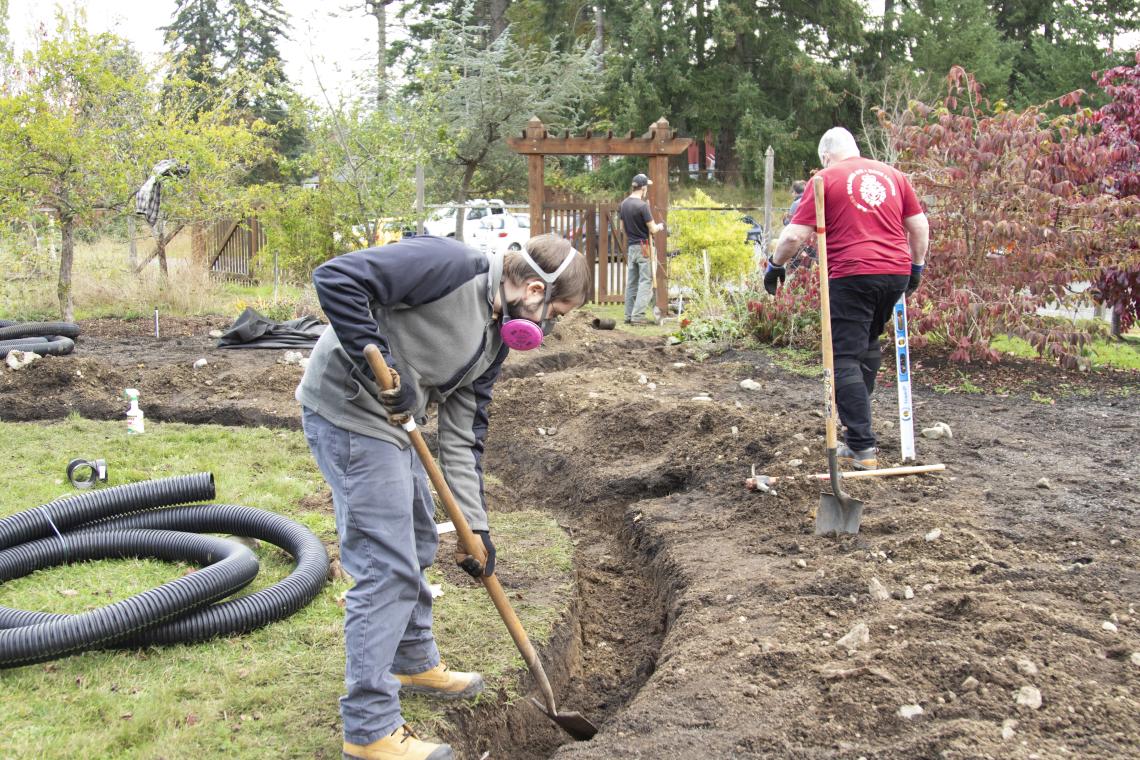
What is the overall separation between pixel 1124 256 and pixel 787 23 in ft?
85.0

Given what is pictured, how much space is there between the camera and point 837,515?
4664mm

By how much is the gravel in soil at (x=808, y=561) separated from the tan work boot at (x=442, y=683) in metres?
0.28

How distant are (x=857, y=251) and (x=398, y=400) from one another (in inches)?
135

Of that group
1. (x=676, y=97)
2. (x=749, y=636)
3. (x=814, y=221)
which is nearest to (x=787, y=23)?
(x=676, y=97)

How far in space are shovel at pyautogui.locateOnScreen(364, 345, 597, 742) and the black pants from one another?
8.49ft

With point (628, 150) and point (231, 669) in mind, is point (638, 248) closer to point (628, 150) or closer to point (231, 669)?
point (628, 150)

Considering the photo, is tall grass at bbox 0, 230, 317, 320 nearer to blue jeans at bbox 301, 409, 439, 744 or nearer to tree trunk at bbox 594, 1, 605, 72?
blue jeans at bbox 301, 409, 439, 744

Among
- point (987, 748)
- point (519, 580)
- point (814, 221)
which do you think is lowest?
point (519, 580)

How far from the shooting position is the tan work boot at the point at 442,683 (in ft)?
11.6

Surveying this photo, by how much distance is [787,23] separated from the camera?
32188 millimetres

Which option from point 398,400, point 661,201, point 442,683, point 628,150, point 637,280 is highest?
point 628,150

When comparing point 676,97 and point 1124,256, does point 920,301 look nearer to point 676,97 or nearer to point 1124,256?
point 1124,256

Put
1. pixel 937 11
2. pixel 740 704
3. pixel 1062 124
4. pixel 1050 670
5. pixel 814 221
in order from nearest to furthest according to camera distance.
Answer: pixel 1050 670, pixel 740 704, pixel 814 221, pixel 1062 124, pixel 937 11

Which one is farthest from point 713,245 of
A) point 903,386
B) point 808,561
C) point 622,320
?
point 808,561
